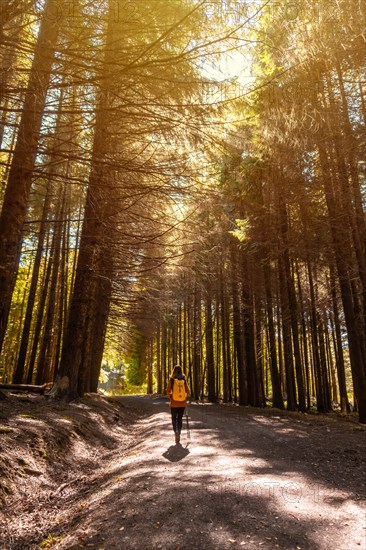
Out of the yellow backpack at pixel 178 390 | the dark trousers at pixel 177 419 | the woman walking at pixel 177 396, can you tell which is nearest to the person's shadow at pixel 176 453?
the dark trousers at pixel 177 419

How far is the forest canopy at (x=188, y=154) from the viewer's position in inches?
178

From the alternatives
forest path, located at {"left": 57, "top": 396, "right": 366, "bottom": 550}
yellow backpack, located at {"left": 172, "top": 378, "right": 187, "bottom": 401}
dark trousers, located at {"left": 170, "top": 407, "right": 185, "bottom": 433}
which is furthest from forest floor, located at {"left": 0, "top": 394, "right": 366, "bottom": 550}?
yellow backpack, located at {"left": 172, "top": 378, "right": 187, "bottom": 401}

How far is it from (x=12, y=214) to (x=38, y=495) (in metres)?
4.32

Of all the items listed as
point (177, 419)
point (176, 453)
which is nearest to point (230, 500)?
point (176, 453)

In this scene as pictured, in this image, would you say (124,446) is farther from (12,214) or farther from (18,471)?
(12,214)

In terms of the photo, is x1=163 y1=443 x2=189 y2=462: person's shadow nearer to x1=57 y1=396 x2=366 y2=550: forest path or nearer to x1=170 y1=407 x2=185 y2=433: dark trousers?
x1=57 y1=396 x2=366 y2=550: forest path

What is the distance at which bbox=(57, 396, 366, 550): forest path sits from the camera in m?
3.51

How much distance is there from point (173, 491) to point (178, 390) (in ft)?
13.2

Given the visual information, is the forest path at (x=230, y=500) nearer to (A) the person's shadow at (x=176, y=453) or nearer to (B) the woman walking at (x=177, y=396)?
(A) the person's shadow at (x=176, y=453)

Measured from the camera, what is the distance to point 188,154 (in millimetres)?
6070

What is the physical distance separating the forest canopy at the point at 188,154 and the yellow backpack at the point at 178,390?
287 centimetres

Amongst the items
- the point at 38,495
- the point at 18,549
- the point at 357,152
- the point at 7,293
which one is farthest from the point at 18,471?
the point at 357,152

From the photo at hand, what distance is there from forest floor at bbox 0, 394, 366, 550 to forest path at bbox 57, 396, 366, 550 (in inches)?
0.6

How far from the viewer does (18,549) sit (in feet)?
12.6
